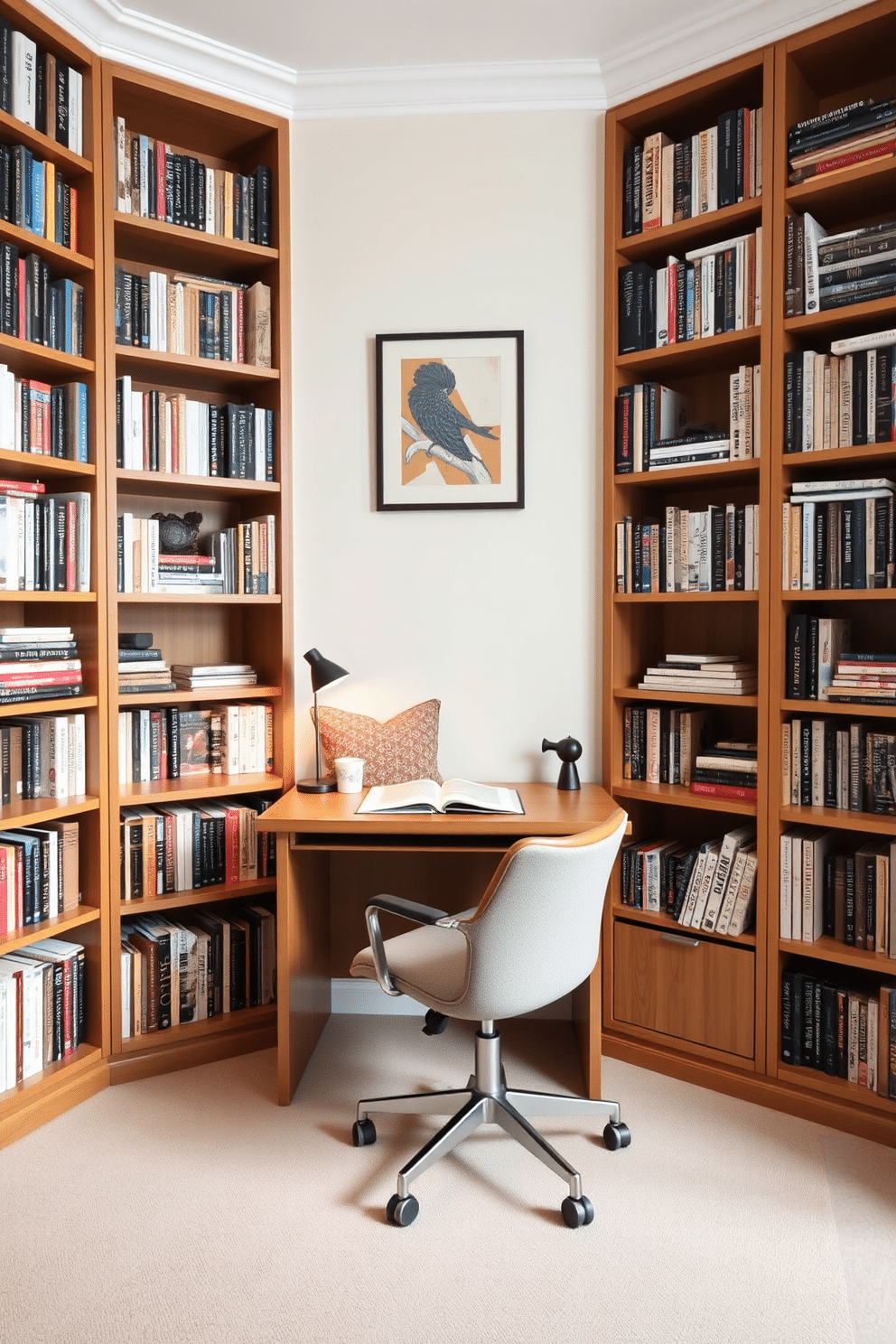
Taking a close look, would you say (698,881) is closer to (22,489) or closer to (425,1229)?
(425,1229)

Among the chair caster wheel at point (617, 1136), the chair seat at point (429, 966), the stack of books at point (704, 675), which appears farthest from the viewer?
the stack of books at point (704, 675)

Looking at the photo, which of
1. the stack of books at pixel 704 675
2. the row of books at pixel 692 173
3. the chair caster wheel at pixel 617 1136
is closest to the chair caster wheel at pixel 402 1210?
the chair caster wheel at pixel 617 1136

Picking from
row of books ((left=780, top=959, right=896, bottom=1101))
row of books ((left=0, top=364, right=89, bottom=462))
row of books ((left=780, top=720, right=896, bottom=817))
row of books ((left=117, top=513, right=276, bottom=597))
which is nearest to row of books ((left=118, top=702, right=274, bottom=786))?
row of books ((left=117, top=513, right=276, bottom=597))

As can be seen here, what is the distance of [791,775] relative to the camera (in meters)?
2.51

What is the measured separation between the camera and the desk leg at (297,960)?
8.10 feet

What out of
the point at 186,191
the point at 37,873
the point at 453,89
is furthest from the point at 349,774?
the point at 453,89

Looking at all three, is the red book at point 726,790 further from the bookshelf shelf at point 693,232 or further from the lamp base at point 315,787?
the bookshelf shelf at point 693,232

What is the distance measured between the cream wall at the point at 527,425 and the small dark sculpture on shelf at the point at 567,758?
0.46ft

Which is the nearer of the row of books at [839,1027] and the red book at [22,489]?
the row of books at [839,1027]

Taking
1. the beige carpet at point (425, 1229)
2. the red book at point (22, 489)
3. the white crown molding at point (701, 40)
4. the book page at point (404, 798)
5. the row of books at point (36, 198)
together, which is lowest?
the beige carpet at point (425, 1229)

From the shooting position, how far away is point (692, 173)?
8.59 feet

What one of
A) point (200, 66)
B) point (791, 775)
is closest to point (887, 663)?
point (791, 775)

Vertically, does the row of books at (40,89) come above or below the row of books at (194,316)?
above

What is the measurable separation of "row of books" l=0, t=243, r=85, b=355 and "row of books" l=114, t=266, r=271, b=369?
0.42 feet
